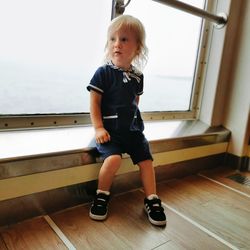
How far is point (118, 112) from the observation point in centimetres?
99

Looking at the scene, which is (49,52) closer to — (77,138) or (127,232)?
(77,138)

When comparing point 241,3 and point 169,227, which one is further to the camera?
point 241,3

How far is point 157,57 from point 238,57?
47 cm

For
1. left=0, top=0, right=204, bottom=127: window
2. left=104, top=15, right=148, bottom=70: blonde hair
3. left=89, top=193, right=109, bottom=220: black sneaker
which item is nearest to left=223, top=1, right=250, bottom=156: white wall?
left=0, top=0, right=204, bottom=127: window

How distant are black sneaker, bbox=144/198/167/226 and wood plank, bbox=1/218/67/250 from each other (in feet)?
1.02

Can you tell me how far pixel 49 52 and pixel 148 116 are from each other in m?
Result: 0.62

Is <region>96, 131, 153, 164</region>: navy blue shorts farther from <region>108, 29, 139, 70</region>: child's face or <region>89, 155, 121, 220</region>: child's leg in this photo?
<region>108, 29, 139, 70</region>: child's face

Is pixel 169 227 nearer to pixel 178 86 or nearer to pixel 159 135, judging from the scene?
pixel 159 135

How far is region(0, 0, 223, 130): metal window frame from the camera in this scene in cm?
103

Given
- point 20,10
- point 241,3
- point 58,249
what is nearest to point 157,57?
point 241,3

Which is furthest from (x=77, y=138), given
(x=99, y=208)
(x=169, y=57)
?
(x=169, y=57)

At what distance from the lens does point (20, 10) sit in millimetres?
975

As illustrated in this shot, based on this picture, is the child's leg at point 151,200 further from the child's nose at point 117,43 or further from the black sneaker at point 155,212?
the child's nose at point 117,43

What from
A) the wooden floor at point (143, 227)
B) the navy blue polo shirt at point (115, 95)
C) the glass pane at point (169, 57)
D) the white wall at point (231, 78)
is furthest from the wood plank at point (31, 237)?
the white wall at point (231, 78)
